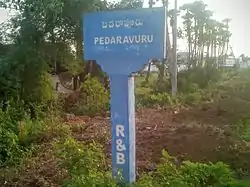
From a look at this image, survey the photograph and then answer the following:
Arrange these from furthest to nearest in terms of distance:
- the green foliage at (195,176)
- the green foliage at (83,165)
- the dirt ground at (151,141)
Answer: the dirt ground at (151,141) < the green foliage at (195,176) < the green foliage at (83,165)

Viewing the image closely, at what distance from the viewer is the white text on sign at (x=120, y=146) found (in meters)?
4.69

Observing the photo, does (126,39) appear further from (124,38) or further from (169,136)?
(169,136)

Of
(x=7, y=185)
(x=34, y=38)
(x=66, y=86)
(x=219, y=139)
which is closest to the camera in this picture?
(x=7, y=185)

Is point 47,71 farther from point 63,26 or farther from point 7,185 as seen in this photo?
point 7,185

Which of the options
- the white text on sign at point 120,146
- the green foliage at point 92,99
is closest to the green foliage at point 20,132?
the green foliage at point 92,99

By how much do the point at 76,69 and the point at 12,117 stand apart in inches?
138

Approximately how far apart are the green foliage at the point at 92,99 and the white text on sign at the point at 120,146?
21.8ft

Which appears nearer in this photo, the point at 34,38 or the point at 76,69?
the point at 34,38

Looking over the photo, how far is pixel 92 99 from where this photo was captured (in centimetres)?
1166

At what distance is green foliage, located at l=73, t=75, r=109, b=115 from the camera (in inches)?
450

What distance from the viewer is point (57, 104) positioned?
36.4 ft

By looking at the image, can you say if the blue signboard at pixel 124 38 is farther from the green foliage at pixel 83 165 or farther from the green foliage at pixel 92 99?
the green foliage at pixel 92 99

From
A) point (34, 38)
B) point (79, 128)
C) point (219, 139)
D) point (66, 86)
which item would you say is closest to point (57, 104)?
point (34, 38)

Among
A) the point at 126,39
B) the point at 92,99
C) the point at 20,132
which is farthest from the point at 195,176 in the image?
the point at 92,99
